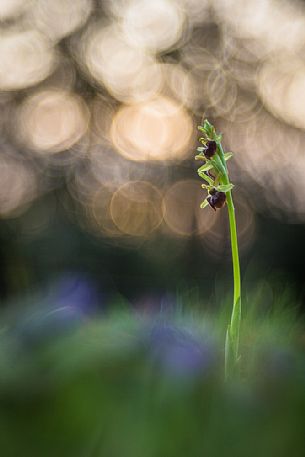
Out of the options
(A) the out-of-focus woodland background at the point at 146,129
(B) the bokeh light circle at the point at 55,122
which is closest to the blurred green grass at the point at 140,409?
(A) the out-of-focus woodland background at the point at 146,129

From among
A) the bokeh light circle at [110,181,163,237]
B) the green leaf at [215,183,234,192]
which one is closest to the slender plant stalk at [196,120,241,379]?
the green leaf at [215,183,234,192]

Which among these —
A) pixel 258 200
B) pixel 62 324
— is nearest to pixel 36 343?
pixel 62 324

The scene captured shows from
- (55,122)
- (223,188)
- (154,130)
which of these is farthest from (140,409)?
(55,122)

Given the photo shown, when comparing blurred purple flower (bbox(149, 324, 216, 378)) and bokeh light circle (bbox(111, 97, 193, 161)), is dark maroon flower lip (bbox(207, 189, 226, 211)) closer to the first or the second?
blurred purple flower (bbox(149, 324, 216, 378))

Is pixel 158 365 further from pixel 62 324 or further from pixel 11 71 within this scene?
pixel 11 71

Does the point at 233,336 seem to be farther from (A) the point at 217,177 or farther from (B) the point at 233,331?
(A) the point at 217,177

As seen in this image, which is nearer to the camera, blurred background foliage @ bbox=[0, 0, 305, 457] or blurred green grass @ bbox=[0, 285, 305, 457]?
blurred green grass @ bbox=[0, 285, 305, 457]
